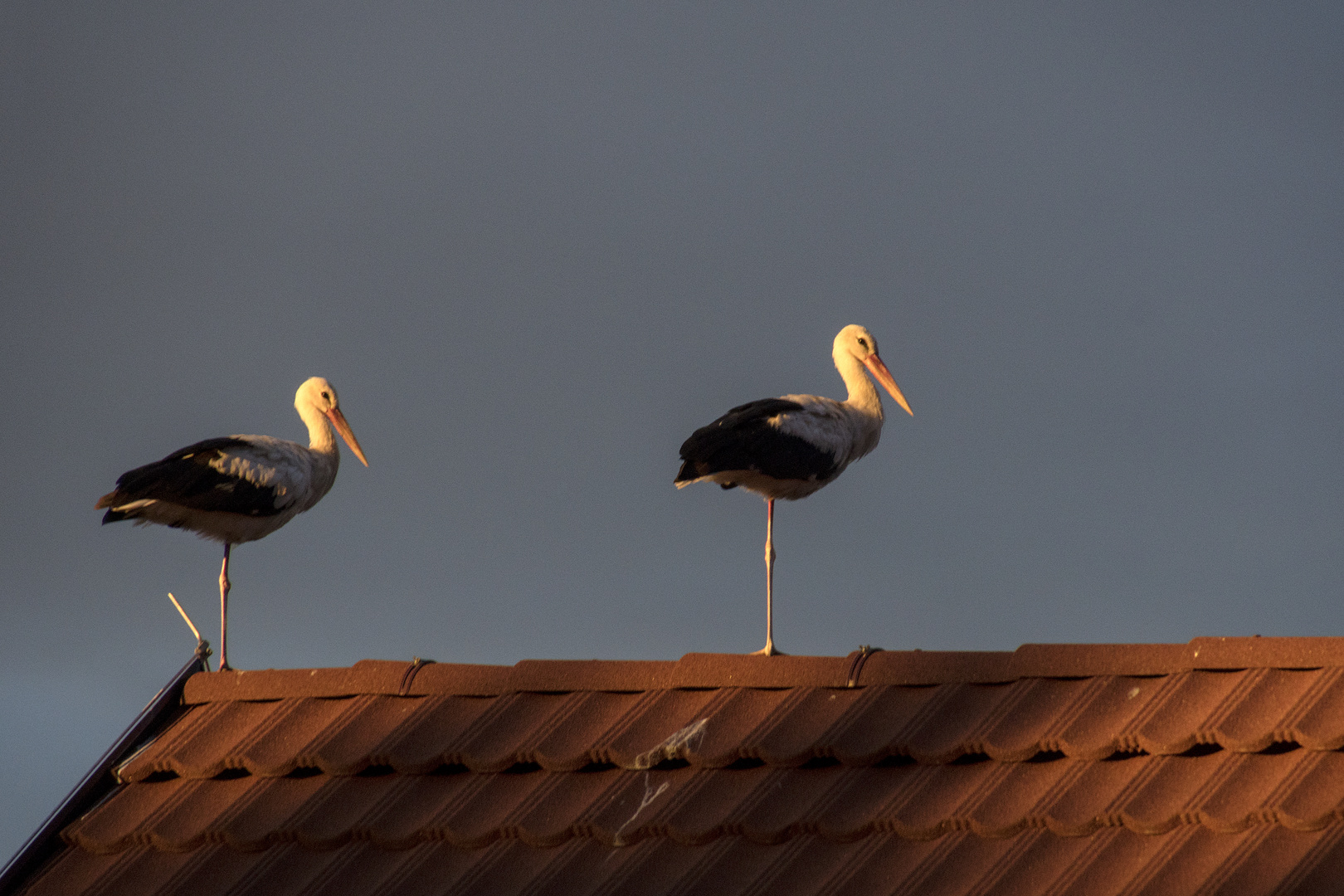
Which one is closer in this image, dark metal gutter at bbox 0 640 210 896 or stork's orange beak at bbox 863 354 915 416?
dark metal gutter at bbox 0 640 210 896

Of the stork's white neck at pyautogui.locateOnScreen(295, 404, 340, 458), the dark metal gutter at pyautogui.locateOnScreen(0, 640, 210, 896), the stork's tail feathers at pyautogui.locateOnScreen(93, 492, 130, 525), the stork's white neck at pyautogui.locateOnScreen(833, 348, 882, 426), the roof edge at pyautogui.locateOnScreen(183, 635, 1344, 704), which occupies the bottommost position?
the dark metal gutter at pyautogui.locateOnScreen(0, 640, 210, 896)

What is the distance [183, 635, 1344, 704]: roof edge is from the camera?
461 cm

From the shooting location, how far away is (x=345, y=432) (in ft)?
37.0

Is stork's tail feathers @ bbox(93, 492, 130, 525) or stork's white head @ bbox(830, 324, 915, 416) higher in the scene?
stork's white head @ bbox(830, 324, 915, 416)

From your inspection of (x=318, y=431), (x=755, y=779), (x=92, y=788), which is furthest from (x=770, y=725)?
(x=318, y=431)

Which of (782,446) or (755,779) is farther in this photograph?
(782,446)

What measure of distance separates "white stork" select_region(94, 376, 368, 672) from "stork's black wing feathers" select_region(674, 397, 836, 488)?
2.31m

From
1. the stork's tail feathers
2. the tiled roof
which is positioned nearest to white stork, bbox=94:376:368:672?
the stork's tail feathers

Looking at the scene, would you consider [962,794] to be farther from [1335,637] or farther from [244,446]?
[244,446]

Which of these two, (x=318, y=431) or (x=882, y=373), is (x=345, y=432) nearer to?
(x=318, y=431)

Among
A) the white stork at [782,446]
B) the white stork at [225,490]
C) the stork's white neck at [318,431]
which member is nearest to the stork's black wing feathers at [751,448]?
the white stork at [782,446]

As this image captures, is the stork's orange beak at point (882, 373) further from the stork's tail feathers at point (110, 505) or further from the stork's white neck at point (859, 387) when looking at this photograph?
the stork's tail feathers at point (110, 505)

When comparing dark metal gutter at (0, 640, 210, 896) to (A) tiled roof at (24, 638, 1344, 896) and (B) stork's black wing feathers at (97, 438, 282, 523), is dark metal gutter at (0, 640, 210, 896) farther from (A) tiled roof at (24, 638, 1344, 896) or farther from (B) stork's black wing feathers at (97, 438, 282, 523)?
(B) stork's black wing feathers at (97, 438, 282, 523)

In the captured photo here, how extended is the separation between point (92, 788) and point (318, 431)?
5.66m
